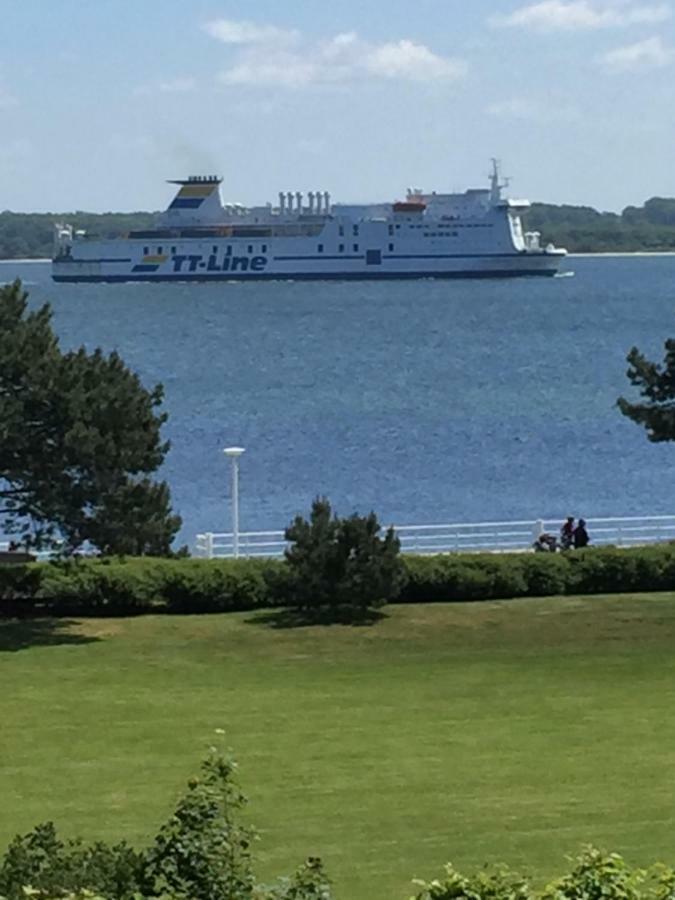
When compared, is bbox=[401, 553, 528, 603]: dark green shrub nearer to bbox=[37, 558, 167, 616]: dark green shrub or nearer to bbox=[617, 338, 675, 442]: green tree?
bbox=[617, 338, 675, 442]: green tree

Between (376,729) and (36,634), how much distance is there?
616 centimetres

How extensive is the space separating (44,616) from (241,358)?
70.1 meters

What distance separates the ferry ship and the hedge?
388 ft

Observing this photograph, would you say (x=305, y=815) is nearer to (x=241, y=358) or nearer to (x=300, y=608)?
(x=300, y=608)

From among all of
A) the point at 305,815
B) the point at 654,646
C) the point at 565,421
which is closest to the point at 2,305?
the point at 654,646

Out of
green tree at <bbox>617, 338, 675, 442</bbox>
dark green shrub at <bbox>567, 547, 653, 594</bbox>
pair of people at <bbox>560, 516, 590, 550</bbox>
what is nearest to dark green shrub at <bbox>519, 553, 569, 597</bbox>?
dark green shrub at <bbox>567, 547, 653, 594</bbox>

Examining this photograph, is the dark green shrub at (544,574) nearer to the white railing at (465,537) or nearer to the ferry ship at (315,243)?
the white railing at (465,537)

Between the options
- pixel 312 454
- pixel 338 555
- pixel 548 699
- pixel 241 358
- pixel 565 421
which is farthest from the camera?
pixel 241 358

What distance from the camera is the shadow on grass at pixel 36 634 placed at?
1948 centimetres

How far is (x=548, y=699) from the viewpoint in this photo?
1641 centimetres

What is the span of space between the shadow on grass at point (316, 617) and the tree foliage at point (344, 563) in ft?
0.48

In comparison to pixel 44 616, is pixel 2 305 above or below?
above

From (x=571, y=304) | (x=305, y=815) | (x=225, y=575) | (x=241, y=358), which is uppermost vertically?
(x=571, y=304)

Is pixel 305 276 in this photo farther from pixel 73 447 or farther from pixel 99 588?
pixel 73 447
